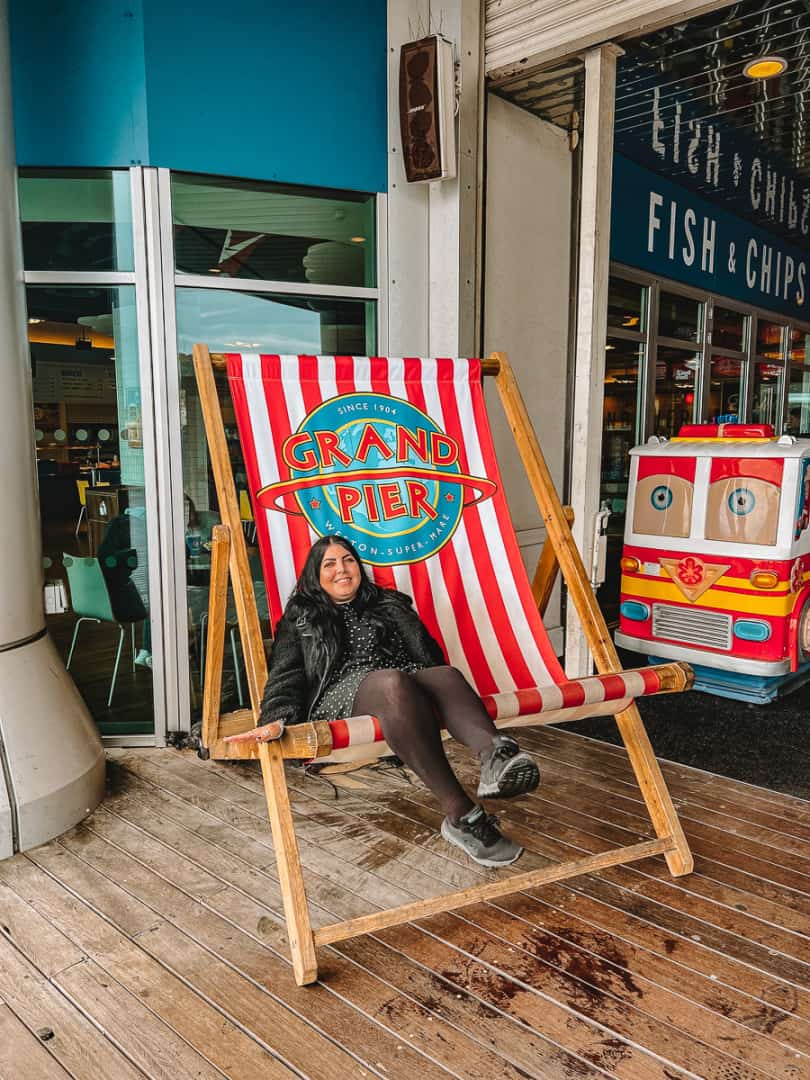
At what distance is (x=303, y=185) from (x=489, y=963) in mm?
3108

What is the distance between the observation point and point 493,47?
385cm

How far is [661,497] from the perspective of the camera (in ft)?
14.2

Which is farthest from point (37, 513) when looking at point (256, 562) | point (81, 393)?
point (256, 562)

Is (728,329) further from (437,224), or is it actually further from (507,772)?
(507,772)

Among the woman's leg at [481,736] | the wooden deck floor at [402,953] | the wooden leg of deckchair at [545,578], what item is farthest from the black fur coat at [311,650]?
the wooden deck floor at [402,953]

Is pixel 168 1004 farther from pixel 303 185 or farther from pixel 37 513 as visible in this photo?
pixel 303 185

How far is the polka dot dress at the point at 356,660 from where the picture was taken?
250 centimetres

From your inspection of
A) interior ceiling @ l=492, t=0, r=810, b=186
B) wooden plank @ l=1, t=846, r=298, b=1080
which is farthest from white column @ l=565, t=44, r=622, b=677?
wooden plank @ l=1, t=846, r=298, b=1080

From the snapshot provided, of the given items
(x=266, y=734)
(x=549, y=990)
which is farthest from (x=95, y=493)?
(x=549, y=990)

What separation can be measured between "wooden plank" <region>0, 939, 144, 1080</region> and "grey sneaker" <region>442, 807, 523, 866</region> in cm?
95

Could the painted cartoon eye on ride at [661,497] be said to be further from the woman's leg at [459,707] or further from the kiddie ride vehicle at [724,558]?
the woman's leg at [459,707]

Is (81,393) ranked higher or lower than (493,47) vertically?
lower

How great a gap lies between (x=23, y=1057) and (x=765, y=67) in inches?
195

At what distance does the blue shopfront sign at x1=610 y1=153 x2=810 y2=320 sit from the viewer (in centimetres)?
518
